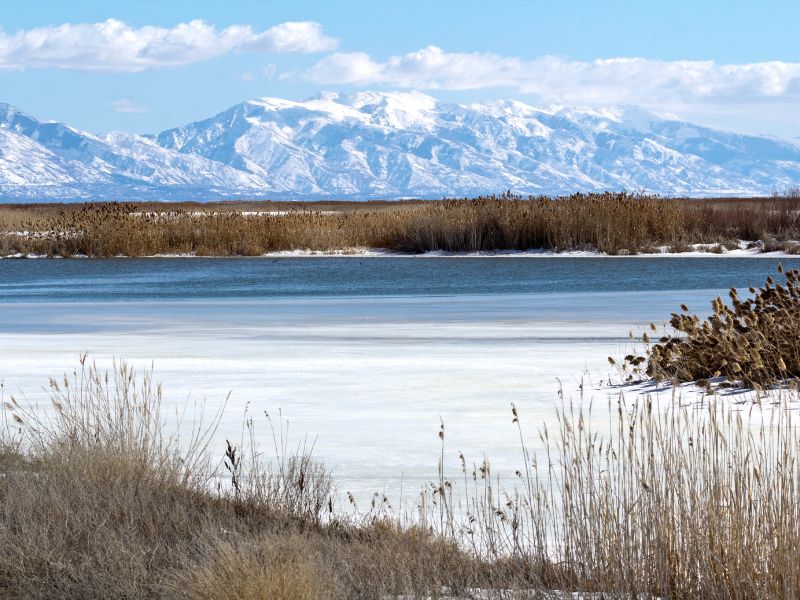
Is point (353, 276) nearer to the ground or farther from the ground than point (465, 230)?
nearer to the ground

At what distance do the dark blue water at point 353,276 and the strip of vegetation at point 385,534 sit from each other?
16.9 meters

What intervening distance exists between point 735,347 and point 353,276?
1929 centimetres

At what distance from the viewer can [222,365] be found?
41.1 ft

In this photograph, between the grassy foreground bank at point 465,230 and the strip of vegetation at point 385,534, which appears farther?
the grassy foreground bank at point 465,230

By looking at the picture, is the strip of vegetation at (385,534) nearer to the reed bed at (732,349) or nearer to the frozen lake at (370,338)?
the frozen lake at (370,338)

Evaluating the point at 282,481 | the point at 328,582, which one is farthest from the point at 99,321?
the point at 328,582

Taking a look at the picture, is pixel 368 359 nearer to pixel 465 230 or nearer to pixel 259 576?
pixel 259 576

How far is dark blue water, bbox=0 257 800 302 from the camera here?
976 inches

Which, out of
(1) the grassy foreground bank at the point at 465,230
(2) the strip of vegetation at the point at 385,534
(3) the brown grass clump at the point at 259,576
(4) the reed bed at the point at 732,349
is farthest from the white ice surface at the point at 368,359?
(1) the grassy foreground bank at the point at 465,230

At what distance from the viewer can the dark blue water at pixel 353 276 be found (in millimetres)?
24797

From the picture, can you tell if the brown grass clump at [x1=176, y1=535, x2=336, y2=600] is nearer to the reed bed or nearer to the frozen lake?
the frozen lake

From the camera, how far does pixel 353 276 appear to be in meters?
29.2

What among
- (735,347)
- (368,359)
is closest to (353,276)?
(368,359)

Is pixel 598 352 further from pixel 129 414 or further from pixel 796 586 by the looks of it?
pixel 796 586
